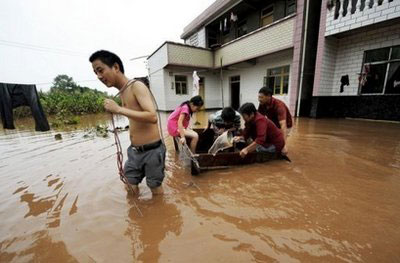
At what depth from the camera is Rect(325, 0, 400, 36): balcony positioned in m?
5.52

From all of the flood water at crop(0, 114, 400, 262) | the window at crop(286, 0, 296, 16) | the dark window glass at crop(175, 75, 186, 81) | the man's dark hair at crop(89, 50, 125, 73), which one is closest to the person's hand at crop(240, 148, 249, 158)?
the flood water at crop(0, 114, 400, 262)

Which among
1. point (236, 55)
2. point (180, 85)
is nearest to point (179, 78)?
point (180, 85)

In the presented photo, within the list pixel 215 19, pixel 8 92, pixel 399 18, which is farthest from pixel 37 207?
pixel 215 19

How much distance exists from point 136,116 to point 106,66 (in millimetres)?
546

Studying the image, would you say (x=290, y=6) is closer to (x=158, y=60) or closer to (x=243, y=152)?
(x=158, y=60)

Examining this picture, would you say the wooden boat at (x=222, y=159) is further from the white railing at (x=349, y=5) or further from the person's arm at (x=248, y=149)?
the white railing at (x=349, y=5)

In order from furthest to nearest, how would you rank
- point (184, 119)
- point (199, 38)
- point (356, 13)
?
point (199, 38) < point (356, 13) < point (184, 119)

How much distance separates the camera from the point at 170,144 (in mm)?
5320

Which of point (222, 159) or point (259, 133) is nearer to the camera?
point (259, 133)

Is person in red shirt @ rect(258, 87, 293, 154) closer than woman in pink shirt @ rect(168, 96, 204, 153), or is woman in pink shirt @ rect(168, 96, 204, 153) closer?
woman in pink shirt @ rect(168, 96, 204, 153)

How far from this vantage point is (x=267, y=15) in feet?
34.2

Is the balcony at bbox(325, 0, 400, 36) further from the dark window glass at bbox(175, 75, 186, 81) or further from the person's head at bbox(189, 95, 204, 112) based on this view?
the dark window glass at bbox(175, 75, 186, 81)

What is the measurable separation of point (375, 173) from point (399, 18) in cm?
593

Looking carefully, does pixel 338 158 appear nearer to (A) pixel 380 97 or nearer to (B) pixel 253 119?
(B) pixel 253 119
